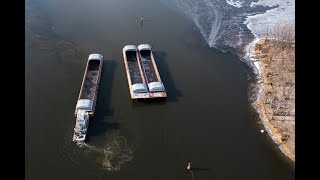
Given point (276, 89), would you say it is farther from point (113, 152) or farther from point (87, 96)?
point (87, 96)

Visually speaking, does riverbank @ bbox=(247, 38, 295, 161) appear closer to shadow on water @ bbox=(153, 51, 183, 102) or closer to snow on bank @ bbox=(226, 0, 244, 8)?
shadow on water @ bbox=(153, 51, 183, 102)

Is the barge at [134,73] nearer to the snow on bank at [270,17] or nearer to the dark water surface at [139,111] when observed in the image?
the dark water surface at [139,111]

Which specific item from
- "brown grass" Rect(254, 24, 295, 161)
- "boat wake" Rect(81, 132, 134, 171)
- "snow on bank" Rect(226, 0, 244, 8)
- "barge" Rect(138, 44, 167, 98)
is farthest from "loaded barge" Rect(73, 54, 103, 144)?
"snow on bank" Rect(226, 0, 244, 8)

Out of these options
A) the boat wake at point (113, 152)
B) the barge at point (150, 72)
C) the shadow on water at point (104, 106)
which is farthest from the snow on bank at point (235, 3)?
the boat wake at point (113, 152)

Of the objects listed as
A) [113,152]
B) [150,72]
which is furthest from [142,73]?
[113,152]

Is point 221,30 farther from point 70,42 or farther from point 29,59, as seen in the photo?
point 29,59
